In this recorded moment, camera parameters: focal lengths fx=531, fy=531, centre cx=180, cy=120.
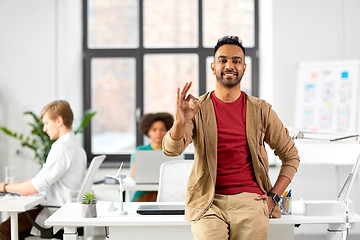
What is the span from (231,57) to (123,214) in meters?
1.01

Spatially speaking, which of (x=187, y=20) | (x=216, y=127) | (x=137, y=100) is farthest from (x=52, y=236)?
(x=187, y=20)

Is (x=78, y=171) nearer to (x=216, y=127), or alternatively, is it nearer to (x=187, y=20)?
(x=216, y=127)

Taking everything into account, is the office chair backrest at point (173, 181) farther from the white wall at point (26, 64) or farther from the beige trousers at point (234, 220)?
the white wall at point (26, 64)

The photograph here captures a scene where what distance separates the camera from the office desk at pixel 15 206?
10.2 ft

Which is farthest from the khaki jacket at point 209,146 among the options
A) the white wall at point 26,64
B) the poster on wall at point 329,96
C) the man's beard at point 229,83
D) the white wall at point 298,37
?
the white wall at point 26,64

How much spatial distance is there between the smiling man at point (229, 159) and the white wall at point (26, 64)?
373cm

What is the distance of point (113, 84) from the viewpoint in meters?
6.57

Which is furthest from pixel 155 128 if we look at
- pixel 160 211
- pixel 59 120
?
pixel 160 211

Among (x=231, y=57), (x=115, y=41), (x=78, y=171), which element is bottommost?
(x=78, y=171)

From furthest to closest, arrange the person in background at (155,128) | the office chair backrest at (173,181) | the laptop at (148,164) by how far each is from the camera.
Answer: the person in background at (155,128) < the laptop at (148,164) < the office chair backrest at (173,181)

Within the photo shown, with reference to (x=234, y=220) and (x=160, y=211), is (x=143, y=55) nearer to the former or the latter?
(x=160, y=211)

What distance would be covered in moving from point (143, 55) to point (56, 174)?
3120 millimetres

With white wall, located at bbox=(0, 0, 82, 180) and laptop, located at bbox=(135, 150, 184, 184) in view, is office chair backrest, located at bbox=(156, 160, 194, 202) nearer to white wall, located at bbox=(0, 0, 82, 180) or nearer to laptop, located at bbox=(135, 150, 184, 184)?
laptop, located at bbox=(135, 150, 184, 184)

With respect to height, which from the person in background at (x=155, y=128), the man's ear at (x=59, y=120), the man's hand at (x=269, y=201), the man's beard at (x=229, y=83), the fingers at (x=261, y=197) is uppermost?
the man's beard at (x=229, y=83)
